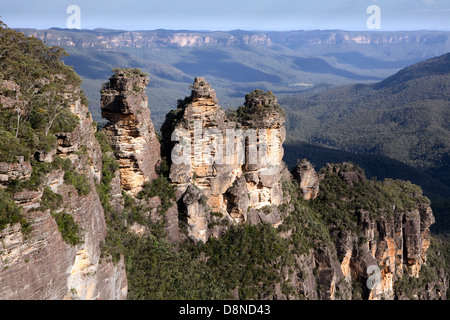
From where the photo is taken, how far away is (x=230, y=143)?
100 ft

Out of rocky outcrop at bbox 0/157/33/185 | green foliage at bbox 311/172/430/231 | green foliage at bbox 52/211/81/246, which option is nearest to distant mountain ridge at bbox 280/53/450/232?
green foliage at bbox 311/172/430/231

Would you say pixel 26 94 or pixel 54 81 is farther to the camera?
pixel 54 81

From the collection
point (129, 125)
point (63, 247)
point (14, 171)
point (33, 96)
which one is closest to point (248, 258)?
point (129, 125)

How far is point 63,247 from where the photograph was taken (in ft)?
55.7

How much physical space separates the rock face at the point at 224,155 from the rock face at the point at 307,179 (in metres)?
4.67

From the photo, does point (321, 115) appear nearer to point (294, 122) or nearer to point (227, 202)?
point (294, 122)

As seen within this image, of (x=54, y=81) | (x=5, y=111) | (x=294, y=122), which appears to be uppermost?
(x=54, y=81)

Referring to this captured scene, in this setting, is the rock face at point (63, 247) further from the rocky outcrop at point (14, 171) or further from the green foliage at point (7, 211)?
the green foliage at point (7, 211)

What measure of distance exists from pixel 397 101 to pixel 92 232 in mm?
188606

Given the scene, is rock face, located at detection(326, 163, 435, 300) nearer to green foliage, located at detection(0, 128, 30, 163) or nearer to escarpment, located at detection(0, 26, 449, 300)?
escarpment, located at detection(0, 26, 449, 300)

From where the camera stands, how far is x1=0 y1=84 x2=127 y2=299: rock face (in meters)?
14.7

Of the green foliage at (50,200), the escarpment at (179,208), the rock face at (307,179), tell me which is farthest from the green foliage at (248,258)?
the green foliage at (50,200)

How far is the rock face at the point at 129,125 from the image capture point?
25719 mm
